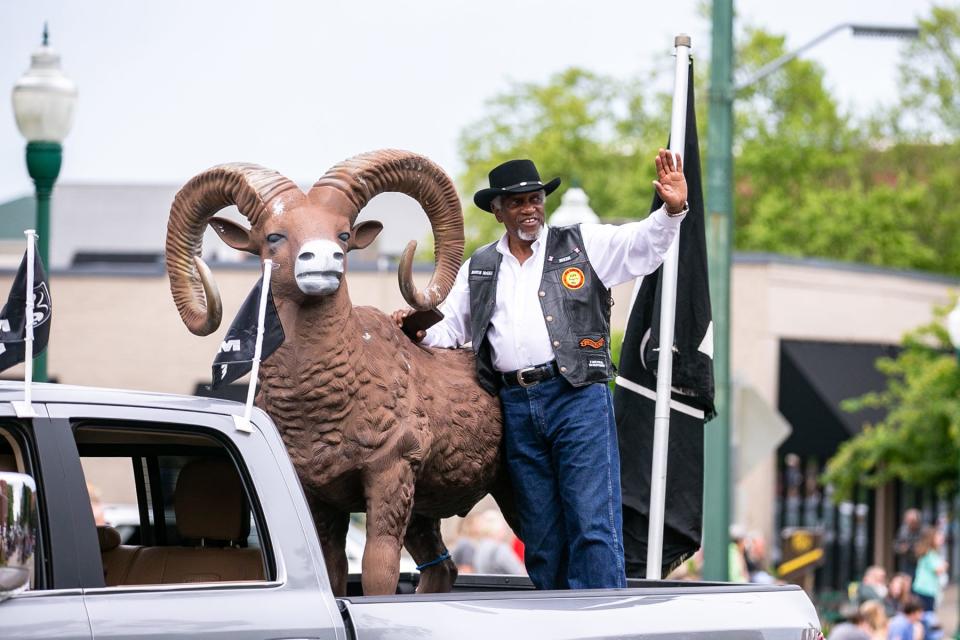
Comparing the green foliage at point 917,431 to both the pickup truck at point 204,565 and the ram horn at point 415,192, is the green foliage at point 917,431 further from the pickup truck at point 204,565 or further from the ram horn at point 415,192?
the pickup truck at point 204,565

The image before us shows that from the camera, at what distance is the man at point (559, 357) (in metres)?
5.89

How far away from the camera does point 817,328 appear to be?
28703 mm

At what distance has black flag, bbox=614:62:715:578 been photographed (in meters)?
6.87

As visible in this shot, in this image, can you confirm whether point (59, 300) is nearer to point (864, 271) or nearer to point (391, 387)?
point (864, 271)

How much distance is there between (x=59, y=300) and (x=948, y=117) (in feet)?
91.6

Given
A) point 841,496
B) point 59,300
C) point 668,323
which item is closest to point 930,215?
point 841,496

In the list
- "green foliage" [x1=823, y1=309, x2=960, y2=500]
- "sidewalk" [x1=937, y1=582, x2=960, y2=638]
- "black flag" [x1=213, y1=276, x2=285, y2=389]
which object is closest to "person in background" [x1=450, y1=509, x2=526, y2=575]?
"black flag" [x1=213, y1=276, x2=285, y2=389]

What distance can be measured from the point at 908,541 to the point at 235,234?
925 inches

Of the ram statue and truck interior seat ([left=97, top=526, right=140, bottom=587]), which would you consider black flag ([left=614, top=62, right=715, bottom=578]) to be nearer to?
the ram statue

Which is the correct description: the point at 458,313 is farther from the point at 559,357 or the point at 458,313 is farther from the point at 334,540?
the point at 334,540

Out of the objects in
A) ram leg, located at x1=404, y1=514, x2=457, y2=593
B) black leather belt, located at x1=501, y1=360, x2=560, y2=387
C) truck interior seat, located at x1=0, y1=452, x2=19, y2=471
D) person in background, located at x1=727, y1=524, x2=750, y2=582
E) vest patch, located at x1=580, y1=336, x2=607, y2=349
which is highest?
vest patch, located at x1=580, y1=336, x2=607, y2=349

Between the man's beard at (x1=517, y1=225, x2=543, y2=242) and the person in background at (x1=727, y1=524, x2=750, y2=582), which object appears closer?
the man's beard at (x1=517, y1=225, x2=543, y2=242)

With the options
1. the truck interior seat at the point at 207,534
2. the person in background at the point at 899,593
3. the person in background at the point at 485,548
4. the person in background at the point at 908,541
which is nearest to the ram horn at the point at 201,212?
the truck interior seat at the point at 207,534

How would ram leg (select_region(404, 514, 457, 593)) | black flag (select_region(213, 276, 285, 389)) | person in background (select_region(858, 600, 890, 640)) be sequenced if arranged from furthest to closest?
1. person in background (select_region(858, 600, 890, 640))
2. ram leg (select_region(404, 514, 457, 593))
3. black flag (select_region(213, 276, 285, 389))
